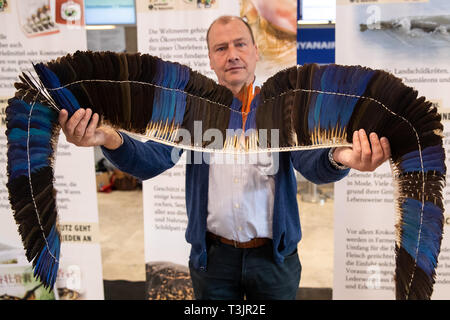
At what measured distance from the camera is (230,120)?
1.36m

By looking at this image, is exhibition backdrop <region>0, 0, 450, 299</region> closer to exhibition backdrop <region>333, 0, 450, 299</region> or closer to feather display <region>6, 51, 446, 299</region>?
exhibition backdrop <region>333, 0, 450, 299</region>

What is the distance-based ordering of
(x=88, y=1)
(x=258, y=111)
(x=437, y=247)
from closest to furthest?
1. (x=437, y=247)
2. (x=258, y=111)
3. (x=88, y=1)

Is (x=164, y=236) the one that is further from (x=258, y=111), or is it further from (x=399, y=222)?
(x=399, y=222)

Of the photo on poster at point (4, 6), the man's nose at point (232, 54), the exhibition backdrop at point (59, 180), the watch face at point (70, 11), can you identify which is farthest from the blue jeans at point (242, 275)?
the photo on poster at point (4, 6)

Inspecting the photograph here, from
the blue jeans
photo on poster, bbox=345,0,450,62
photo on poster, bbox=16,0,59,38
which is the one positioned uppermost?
photo on poster, bbox=16,0,59,38

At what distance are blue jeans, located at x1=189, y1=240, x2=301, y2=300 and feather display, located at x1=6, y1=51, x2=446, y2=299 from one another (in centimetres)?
44

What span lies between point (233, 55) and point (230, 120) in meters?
0.31

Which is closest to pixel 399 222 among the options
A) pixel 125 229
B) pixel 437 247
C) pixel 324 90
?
pixel 437 247

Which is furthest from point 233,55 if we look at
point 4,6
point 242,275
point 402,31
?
point 4,6

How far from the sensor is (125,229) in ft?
13.5

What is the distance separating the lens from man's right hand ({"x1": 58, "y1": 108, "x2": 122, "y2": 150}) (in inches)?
49.4

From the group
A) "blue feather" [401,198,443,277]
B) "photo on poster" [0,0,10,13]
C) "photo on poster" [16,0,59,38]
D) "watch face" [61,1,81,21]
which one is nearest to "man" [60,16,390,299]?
"blue feather" [401,198,443,277]

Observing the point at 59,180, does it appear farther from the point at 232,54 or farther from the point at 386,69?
the point at 386,69
